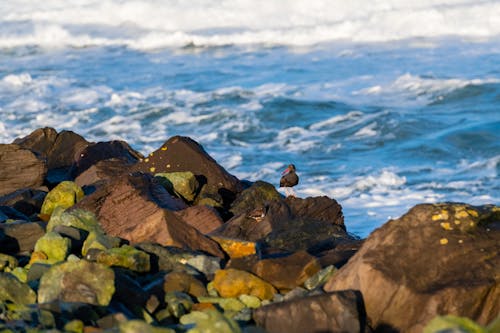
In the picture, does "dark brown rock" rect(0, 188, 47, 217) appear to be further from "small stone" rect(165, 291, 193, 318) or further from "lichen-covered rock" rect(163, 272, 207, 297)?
"small stone" rect(165, 291, 193, 318)

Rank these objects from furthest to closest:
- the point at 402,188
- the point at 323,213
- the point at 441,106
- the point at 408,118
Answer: the point at 441,106
the point at 408,118
the point at 402,188
the point at 323,213

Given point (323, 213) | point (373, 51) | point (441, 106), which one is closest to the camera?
point (323, 213)

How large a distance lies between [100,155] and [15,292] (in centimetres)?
511

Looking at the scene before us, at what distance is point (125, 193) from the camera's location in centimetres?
745

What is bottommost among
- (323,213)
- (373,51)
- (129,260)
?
(373,51)

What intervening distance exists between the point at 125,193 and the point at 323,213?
5.83 ft

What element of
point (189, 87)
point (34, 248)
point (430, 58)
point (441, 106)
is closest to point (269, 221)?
point (34, 248)

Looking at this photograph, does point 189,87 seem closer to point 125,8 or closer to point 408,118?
point 408,118

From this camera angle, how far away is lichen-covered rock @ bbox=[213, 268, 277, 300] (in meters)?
5.64

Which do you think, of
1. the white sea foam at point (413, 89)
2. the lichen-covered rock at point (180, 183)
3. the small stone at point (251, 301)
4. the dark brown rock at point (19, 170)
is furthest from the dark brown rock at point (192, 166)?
the white sea foam at point (413, 89)

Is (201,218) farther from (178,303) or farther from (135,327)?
(135,327)

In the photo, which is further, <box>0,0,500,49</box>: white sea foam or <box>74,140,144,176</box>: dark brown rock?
<box>0,0,500,49</box>: white sea foam

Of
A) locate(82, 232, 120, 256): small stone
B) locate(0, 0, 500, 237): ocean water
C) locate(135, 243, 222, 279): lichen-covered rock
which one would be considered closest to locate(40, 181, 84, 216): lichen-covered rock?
locate(82, 232, 120, 256): small stone

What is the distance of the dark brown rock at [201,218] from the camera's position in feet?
23.9
